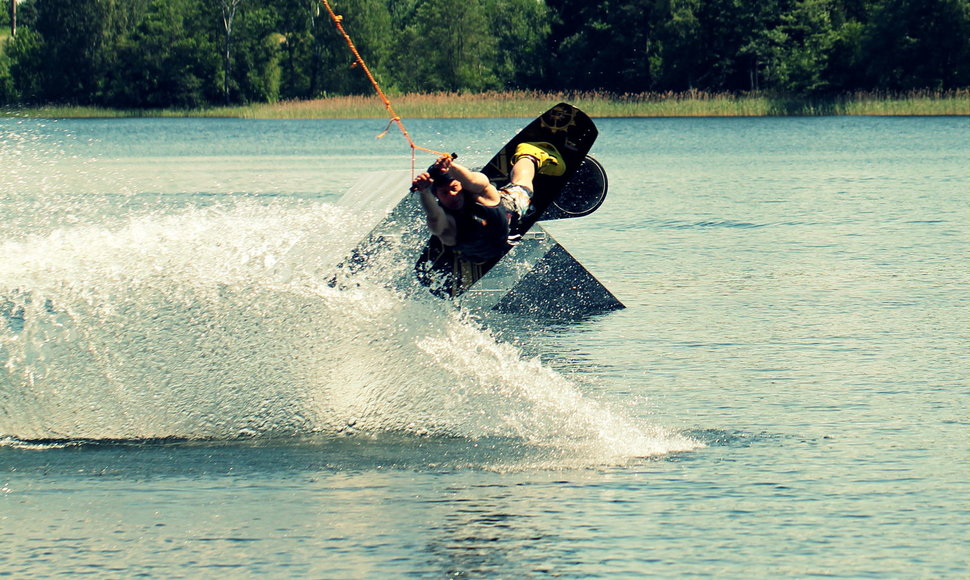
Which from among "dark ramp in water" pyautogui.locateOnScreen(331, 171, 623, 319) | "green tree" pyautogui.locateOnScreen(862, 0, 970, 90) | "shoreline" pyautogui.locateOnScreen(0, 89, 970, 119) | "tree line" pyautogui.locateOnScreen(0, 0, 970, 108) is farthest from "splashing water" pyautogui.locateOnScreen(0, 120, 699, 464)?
"green tree" pyautogui.locateOnScreen(862, 0, 970, 90)

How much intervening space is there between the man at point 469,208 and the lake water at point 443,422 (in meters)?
0.59

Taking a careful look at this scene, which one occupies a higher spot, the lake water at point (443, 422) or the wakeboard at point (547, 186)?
the wakeboard at point (547, 186)

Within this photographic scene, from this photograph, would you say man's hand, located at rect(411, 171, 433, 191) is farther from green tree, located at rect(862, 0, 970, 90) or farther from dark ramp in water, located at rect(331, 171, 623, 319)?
green tree, located at rect(862, 0, 970, 90)

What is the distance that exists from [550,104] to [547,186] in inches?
1706

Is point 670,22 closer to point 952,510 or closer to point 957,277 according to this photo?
point 957,277

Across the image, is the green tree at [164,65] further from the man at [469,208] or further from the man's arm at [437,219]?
the man's arm at [437,219]

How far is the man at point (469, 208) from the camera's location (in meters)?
8.30

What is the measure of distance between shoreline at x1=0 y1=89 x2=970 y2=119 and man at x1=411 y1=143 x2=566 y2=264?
39.9 metres

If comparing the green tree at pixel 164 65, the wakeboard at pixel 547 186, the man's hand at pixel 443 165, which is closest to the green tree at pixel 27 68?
the green tree at pixel 164 65

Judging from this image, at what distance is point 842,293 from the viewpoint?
14.5 m

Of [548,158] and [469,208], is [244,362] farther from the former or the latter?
[548,158]

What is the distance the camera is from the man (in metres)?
8.30

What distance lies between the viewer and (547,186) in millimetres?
10930

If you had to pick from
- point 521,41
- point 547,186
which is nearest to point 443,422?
point 547,186
